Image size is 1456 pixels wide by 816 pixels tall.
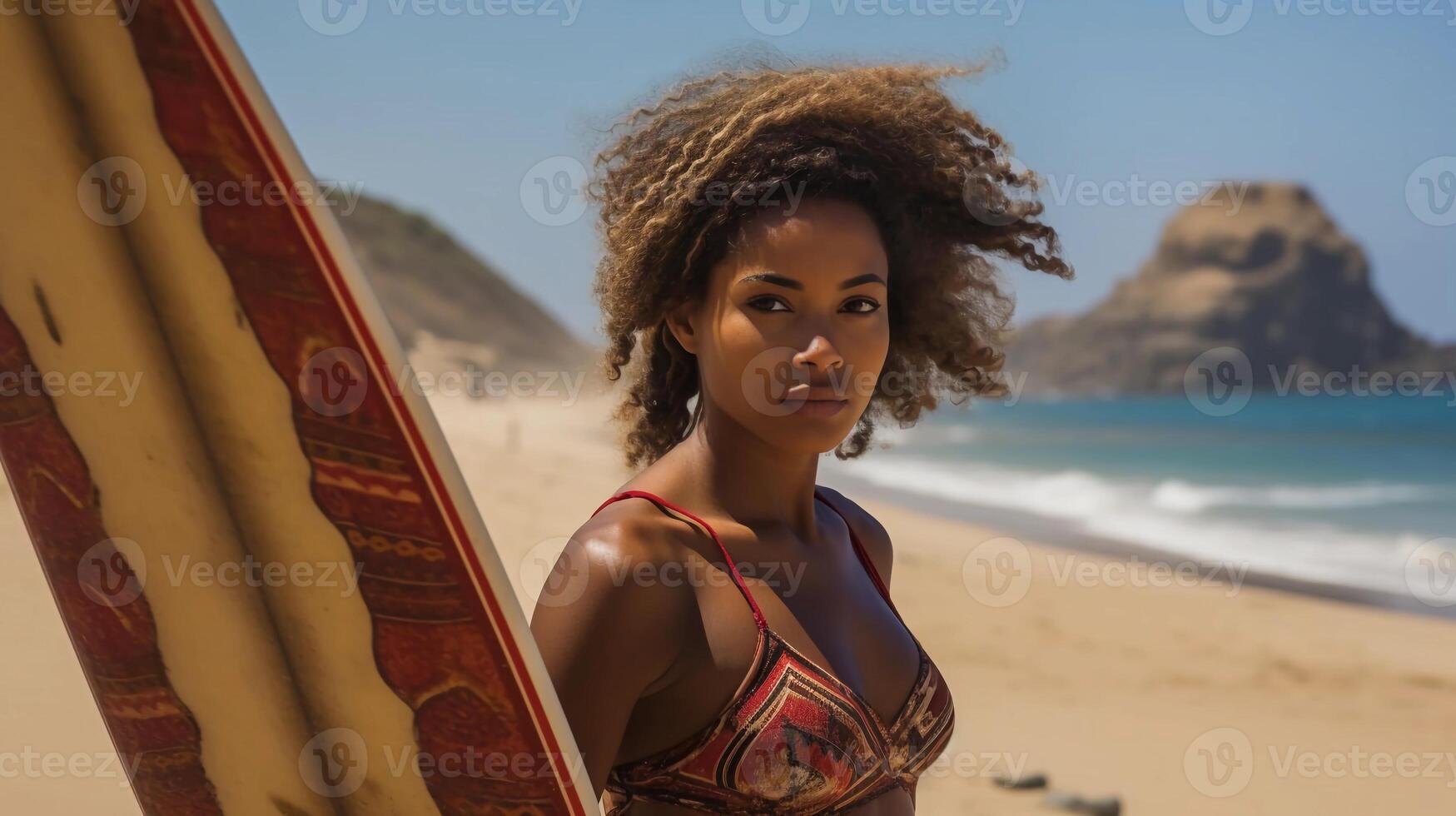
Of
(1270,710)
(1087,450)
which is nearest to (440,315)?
(1087,450)

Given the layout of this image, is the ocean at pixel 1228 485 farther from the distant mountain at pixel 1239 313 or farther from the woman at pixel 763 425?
the distant mountain at pixel 1239 313

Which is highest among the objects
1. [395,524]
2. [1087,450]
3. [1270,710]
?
[1087,450]

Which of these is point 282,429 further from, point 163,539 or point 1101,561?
point 1101,561

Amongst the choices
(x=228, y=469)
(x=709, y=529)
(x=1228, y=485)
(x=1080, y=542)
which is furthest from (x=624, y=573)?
(x=1228, y=485)

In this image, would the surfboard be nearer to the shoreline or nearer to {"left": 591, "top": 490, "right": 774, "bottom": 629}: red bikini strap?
{"left": 591, "top": 490, "right": 774, "bottom": 629}: red bikini strap

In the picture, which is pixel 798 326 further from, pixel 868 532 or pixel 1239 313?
pixel 1239 313

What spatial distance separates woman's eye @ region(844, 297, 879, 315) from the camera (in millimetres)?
1993

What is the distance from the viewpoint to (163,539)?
1759mm

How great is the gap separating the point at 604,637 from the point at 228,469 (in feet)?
1.81

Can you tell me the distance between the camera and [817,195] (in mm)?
2027

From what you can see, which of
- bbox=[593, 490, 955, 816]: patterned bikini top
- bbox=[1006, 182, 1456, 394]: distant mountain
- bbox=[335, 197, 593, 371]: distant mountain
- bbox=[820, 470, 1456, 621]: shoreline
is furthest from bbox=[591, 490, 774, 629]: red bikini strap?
bbox=[1006, 182, 1456, 394]: distant mountain

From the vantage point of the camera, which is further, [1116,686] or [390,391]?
[1116,686]

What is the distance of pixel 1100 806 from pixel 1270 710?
9.67ft

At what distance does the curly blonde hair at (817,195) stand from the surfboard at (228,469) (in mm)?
604
